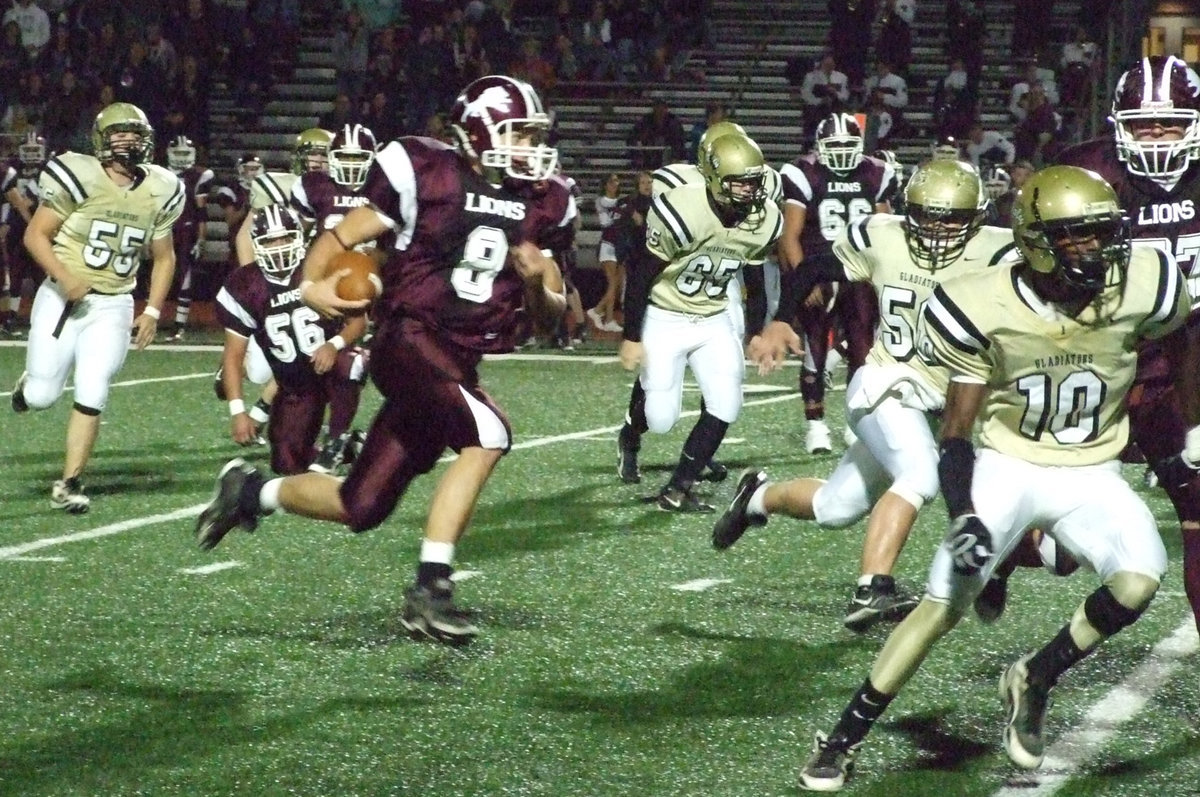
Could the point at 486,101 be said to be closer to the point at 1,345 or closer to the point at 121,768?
the point at 121,768

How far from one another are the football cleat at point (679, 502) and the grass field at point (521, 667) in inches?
6.0

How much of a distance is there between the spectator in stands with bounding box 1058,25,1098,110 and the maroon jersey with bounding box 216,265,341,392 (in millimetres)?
11940

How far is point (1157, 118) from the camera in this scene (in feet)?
15.2

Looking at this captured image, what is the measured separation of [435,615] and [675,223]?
308 cm

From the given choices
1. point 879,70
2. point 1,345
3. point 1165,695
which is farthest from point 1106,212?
point 879,70

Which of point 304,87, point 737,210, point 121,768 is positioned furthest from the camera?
point 304,87

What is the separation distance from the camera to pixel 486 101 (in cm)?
500

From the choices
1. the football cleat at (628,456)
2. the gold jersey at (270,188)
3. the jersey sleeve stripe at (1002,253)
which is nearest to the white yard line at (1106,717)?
the jersey sleeve stripe at (1002,253)

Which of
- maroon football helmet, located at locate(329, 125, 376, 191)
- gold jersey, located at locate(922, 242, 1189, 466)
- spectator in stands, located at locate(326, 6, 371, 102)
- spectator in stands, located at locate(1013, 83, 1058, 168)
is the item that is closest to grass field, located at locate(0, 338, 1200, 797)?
gold jersey, located at locate(922, 242, 1189, 466)

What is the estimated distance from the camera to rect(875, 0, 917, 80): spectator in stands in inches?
718

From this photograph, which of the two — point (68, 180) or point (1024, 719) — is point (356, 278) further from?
point (68, 180)

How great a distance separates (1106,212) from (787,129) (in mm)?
15419

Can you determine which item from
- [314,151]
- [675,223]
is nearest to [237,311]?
[675,223]

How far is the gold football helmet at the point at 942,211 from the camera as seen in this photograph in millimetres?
5387
